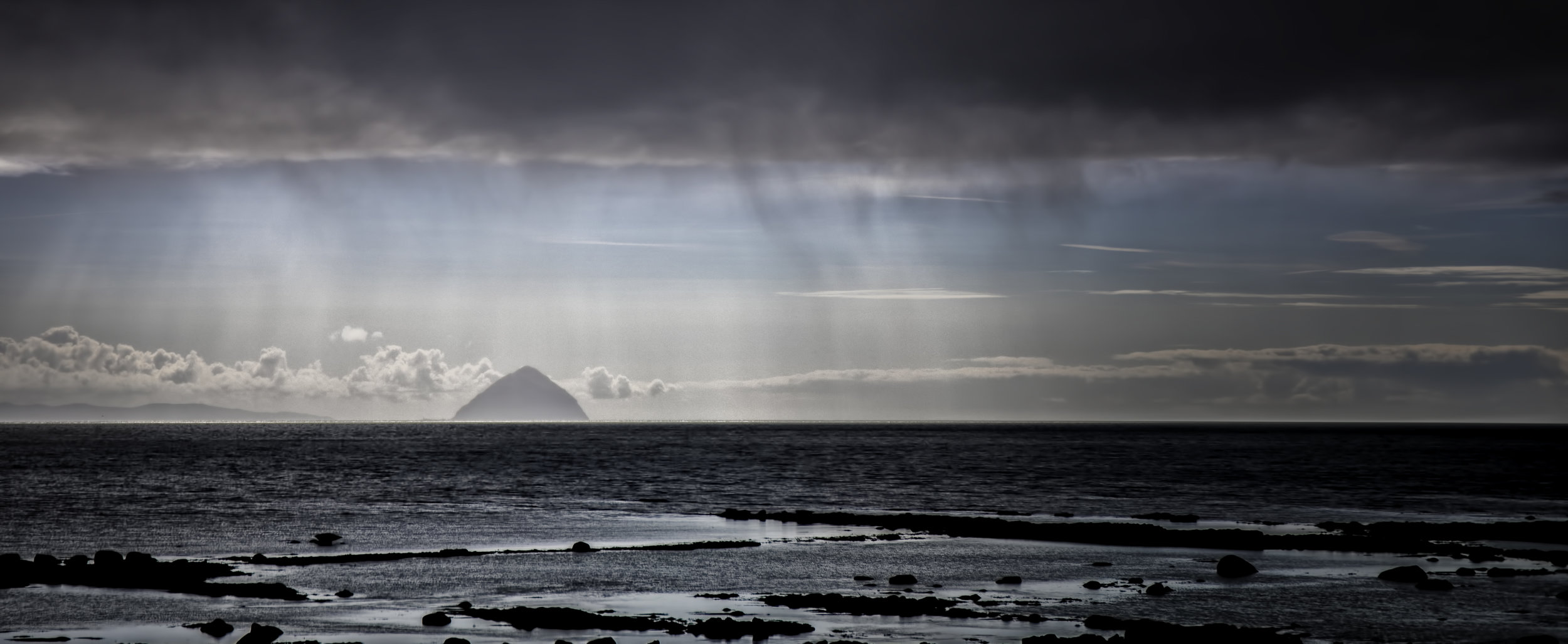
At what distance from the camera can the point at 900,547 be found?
56.1m

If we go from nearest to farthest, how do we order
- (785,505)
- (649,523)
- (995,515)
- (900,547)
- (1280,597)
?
1. (1280,597)
2. (900,547)
3. (649,523)
4. (995,515)
5. (785,505)

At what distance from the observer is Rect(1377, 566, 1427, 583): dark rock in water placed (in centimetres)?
4331

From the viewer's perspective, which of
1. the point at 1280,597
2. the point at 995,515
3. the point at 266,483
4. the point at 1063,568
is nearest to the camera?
the point at 1280,597

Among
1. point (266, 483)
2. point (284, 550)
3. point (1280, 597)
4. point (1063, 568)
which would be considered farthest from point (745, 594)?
point (266, 483)

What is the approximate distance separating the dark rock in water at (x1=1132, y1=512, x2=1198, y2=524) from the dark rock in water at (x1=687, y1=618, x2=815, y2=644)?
42.2m

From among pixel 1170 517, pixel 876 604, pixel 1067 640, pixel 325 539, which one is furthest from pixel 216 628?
pixel 1170 517

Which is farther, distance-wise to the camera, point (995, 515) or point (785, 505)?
point (785, 505)

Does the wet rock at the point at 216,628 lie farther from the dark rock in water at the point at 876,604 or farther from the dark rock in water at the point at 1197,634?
the dark rock in water at the point at 1197,634

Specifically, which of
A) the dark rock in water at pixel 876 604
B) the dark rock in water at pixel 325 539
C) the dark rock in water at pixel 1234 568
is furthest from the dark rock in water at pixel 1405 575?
the dark rock in water at pixel 325 539

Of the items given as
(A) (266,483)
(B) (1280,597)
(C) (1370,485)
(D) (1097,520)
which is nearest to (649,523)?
(D) (1097,520)

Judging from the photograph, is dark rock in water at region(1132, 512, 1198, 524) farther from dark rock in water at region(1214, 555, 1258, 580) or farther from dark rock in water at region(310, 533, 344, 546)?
dark rock in water at region(310, 533, 344, 546)

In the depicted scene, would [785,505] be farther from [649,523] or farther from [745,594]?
[745,594]

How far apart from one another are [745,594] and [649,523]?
29044 millimetres

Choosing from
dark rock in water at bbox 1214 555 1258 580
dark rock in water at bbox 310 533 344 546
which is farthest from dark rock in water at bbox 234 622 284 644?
dark rock in water at bbox 1214 555 1258 580
